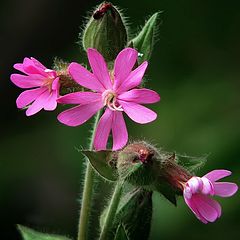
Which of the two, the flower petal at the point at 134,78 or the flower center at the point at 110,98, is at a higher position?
the flower petal at the point at 134,78

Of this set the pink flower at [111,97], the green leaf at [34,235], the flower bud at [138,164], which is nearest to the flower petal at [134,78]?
the pink flower at [111,97]

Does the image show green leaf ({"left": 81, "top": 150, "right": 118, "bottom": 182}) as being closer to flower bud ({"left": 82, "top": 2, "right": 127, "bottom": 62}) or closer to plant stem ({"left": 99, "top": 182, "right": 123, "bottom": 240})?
plant stem ({"left": 99, "top": 182, "right": 123, "bottom": 240})

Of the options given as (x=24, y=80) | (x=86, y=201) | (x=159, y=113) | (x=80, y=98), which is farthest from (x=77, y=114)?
(x=159, y=113)

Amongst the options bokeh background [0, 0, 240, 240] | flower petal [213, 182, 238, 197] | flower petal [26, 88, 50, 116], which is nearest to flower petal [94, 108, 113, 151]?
flower petal [26, 88, 50, 116]

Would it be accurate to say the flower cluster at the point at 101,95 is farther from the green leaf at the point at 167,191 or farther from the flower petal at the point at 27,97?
the green leaf at the point at 167,191

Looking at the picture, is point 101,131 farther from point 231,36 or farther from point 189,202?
point 231,36

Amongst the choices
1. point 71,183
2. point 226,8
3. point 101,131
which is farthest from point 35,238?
point 226,8
